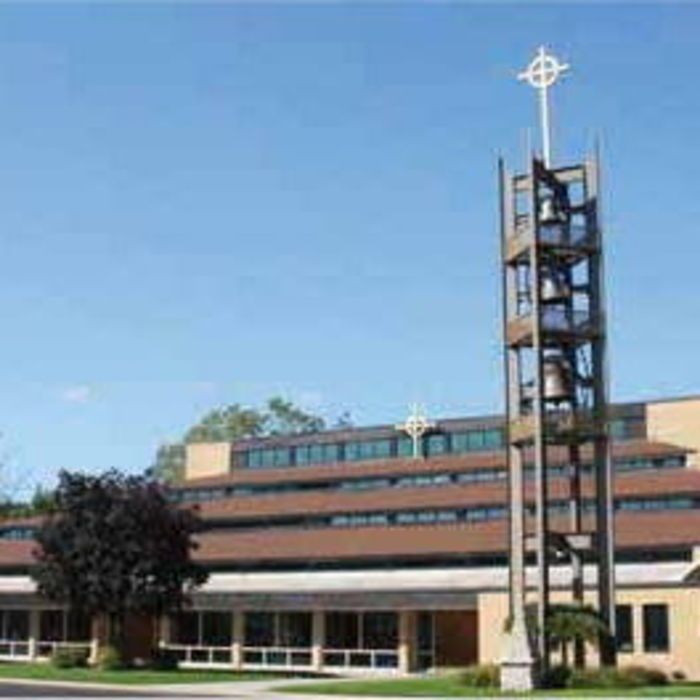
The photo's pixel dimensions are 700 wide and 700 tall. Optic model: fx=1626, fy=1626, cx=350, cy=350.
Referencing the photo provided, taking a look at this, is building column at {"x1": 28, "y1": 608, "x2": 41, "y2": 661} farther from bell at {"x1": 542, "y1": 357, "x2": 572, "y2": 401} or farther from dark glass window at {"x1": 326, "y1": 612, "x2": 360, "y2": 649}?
bell at {"x1": 542, "y1": 357, "x2": 572, "y2": 401}

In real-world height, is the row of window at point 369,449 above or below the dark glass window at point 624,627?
above

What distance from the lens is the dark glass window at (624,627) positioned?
5062 centimetres

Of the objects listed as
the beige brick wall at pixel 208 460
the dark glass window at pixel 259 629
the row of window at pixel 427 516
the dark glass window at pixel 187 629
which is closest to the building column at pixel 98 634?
the dark glass window at pixel 187 629

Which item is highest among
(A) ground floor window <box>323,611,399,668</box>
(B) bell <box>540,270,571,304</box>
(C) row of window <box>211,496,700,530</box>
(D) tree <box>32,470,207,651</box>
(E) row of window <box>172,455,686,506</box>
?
(B) bell <box>540,270,571,304</box>

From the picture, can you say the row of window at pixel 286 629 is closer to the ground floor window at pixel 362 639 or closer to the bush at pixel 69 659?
the ground floor window at pixel 362 639

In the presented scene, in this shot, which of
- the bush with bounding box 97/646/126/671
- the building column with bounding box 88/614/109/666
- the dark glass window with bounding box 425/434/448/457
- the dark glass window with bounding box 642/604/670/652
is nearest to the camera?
the dark glass window with bounding box 642/604/670/652

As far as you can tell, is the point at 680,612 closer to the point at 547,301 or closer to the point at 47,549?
the point at 547,301

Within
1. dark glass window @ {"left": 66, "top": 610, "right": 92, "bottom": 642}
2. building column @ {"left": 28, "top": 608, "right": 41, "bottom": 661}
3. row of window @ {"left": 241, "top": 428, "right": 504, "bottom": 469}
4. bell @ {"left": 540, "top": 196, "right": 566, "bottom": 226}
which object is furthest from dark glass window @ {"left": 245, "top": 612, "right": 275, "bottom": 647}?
bell @ {"left": 540, "top": 196, "right": 566, "bottom": 226}

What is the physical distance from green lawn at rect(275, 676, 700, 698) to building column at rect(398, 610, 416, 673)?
913 centimetres

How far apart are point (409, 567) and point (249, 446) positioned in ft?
83.8

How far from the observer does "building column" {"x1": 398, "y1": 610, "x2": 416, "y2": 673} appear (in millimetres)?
57125

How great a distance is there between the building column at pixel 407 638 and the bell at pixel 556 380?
14.8m

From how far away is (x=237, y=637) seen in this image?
62312 millimetres

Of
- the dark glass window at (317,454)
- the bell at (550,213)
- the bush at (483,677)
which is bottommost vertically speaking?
the bush at (483,677)
